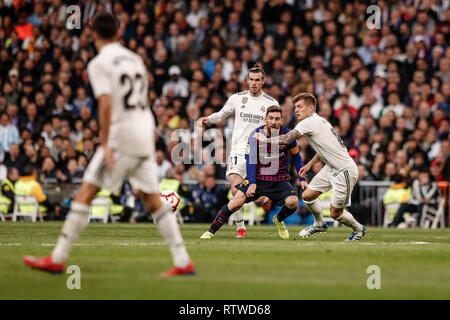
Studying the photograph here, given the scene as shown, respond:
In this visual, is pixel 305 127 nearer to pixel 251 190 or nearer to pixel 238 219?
pixel 251 190

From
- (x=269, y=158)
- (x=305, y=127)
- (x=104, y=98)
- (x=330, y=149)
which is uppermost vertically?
(x=104, y=98)

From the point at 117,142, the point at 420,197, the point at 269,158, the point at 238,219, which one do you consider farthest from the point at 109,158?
the point at 420,197

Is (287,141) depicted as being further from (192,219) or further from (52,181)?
(52,181)

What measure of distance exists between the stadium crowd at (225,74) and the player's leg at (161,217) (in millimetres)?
12449

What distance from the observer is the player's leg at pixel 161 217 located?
24.7 feet

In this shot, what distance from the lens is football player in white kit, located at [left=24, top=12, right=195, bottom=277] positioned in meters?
7.42

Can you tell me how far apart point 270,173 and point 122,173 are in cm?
604

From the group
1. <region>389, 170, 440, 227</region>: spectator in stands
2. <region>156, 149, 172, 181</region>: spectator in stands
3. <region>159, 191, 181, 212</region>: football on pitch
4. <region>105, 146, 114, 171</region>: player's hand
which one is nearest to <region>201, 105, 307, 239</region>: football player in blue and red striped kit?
<region>159, 191, 181, 212</region>: football on pitch

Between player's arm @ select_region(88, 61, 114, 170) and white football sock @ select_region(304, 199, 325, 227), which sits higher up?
player's arm @ select_region(88, 61, 114, 170)

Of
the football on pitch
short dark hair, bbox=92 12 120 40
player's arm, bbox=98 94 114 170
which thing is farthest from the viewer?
the football on pitch

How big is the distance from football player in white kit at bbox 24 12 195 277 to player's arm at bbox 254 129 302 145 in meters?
5.08

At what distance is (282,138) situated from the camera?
12.6 m

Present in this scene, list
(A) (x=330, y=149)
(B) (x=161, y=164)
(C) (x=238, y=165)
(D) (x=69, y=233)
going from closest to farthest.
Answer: (D) (x=69, y=233)
(A) (x=330, y=149)
(C) (x=238, y=165)
(B) (x=161, y=164)

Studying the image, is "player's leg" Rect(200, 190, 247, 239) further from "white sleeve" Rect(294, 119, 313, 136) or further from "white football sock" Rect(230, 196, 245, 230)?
"white sleeve" Rect(294, 119, 313, 136)
